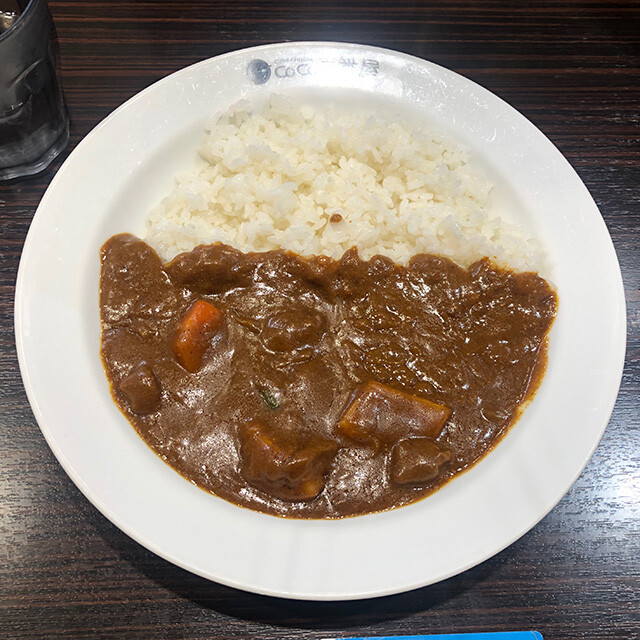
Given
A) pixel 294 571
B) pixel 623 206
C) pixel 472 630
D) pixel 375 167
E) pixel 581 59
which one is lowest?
pixel 472 630

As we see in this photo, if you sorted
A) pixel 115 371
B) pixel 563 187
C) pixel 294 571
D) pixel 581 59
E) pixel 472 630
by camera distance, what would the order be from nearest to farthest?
1. pixel 294 571
2. pixel 472 630
3. pixel 115 371
4. pixel 563 187
5. pixel 581 59

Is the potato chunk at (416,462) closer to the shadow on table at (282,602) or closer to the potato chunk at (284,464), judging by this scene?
the potato chunk at (284,464)

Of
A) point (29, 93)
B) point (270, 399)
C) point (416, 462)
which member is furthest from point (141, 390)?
point (29, 93)

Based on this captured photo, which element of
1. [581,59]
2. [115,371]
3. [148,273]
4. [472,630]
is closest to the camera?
[472,630]

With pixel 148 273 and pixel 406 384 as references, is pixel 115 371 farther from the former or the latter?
pixel 406 384

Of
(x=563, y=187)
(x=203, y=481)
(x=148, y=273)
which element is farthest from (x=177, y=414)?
(x=563, y=187)

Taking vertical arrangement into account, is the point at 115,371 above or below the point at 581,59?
below

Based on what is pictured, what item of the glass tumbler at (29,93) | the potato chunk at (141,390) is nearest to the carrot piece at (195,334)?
the potato chunk at (141,390)

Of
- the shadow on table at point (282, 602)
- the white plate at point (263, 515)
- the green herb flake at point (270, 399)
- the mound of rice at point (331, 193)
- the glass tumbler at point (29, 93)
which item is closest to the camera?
the white plate at point (263, 515)

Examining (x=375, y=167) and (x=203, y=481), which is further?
(x=375, y=167)
